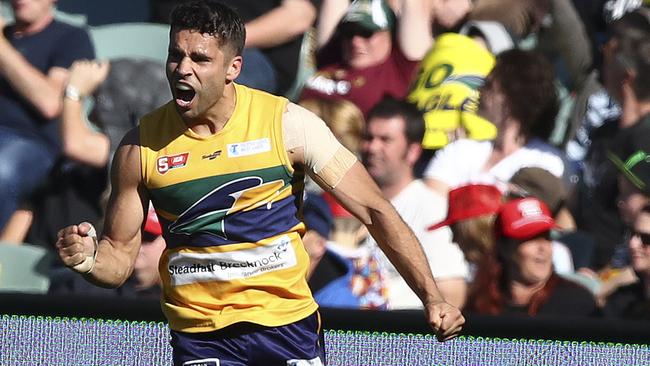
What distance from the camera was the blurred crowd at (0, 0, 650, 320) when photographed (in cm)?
577

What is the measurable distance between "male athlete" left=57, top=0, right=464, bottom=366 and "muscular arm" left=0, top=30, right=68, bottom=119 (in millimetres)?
3184

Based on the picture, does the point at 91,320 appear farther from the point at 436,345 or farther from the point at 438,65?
the point at 438,65

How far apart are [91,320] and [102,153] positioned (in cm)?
211

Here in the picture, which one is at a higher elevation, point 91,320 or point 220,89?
point 220,89

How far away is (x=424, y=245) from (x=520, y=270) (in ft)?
1.72

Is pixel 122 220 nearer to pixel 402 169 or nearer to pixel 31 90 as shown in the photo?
pixel 402 169

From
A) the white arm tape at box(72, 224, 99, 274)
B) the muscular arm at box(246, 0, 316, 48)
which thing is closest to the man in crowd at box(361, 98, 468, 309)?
the muscular arm at box(246, 0, 316, 48)

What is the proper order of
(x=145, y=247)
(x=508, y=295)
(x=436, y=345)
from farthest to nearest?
1. (x=145, y=247)
2. (x=508, y=295)
3. (x=436, y=345)

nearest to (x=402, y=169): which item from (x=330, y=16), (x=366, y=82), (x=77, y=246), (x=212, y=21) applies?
(x=366, y=82)

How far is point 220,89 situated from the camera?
369cm

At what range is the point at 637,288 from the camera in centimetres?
555

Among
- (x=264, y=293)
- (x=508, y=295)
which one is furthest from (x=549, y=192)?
(x=264, y=293)

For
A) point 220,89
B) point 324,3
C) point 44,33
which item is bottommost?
point 44,33

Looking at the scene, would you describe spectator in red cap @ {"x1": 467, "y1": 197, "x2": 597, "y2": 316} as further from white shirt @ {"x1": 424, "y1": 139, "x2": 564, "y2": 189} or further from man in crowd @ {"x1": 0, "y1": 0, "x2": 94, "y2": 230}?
man in crowd @ {"x1": 0, "y1": 0, "x2": 94, "y2": 230}
